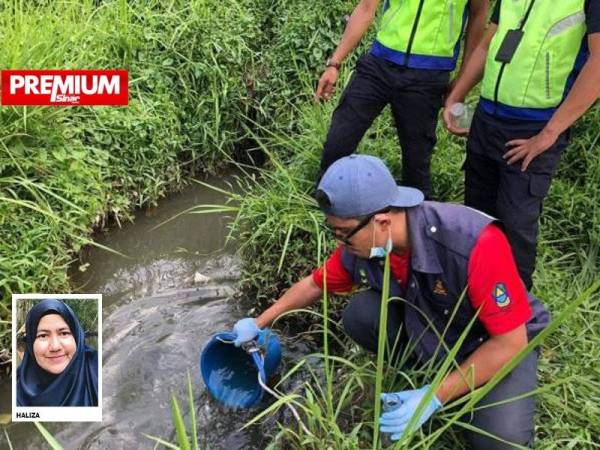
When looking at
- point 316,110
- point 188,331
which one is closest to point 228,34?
point 316,110

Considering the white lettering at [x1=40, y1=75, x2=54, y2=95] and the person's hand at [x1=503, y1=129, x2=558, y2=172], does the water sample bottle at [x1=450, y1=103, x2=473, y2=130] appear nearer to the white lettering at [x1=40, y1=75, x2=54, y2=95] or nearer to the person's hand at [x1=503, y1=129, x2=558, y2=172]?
the person's hand at [x1=503, y1=129, x2=558, y2=172]

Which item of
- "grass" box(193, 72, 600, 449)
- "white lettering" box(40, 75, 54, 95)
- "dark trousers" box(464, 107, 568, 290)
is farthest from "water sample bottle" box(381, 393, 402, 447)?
"white lettering" box(40, 75, 54, 95)

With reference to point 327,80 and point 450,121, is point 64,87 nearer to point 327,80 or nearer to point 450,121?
point 327,80

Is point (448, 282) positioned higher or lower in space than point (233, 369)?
higher

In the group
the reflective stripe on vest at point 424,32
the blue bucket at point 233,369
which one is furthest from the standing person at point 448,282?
the reflective stripe on vest at point 424,32

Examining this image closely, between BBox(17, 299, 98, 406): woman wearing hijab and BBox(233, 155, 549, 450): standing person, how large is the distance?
88 cm

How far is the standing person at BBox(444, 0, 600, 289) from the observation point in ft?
7.04

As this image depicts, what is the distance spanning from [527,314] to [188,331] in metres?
1.78

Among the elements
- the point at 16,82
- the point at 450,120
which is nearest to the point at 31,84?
the point at 16,82

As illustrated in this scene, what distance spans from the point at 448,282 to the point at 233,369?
1103 mm

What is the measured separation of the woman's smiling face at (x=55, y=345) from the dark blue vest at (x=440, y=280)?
1.02 m

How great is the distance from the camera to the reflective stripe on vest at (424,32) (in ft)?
8.90

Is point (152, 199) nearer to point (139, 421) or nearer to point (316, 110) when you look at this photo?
point (316, 110)

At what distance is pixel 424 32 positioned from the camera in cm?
275
